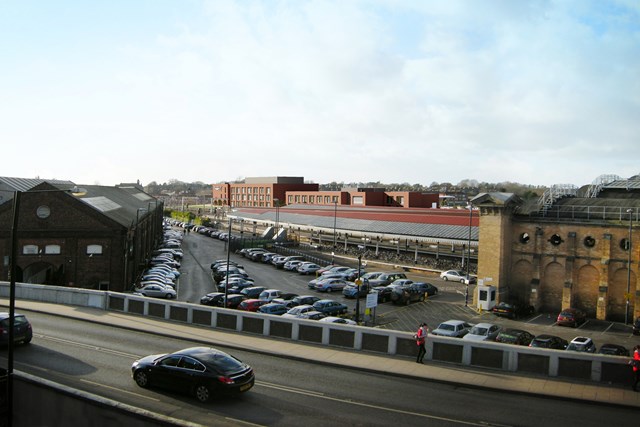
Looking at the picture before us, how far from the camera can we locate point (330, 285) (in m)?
49.6

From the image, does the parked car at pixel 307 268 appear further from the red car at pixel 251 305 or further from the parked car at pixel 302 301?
the red car at pixel 251 305

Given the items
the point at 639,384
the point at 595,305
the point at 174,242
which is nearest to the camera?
the point at 639,384

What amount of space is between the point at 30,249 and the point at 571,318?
43.5m

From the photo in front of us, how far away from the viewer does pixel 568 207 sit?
46812 mm

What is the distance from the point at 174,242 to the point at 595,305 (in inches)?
2447

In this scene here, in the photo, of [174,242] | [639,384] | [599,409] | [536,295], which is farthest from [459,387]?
[174,242]

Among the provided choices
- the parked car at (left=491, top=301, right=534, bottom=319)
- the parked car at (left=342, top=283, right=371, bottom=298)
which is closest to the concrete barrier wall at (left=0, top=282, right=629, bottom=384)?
the parked car at (left=342, top=283, right=371, bottom=298)

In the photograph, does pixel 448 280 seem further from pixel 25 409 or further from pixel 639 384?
pixel 25 409

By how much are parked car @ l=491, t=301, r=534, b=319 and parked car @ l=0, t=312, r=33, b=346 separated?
33310mm

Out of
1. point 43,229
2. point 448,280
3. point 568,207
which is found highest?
point 568,207

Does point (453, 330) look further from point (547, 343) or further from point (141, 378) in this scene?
point (141, 378)

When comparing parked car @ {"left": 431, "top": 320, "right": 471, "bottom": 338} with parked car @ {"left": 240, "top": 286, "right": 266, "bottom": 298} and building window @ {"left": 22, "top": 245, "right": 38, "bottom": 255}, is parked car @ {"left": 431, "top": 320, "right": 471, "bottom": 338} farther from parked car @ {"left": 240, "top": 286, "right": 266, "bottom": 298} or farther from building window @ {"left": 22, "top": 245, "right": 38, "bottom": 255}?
building window @ {"left": 22, "top": 245, "right": 38, "bottom": 255}

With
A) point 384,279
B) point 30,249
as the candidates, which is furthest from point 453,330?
point 30,249

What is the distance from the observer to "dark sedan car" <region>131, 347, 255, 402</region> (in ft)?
52.5
